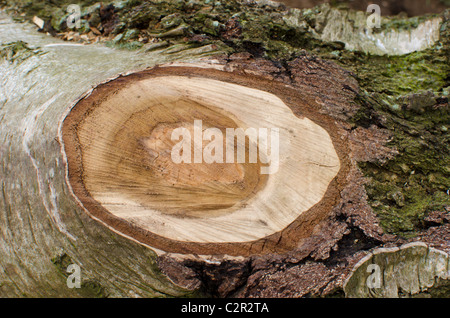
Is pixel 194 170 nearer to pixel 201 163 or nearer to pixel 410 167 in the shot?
pixel 201 163

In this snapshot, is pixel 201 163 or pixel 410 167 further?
pixel 410 167

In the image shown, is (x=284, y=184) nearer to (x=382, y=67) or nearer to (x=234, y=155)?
(x=234, y=155)

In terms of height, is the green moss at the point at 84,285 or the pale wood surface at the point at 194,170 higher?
the pale wood surface at the point at 194,170

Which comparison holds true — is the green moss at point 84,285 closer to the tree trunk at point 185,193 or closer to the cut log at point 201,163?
the tree trunk at point 185,193

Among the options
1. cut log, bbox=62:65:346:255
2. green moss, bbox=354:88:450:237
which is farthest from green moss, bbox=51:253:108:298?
green moss, bbox=354:88:450:237

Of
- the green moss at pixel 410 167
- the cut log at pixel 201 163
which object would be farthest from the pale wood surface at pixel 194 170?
the green moss at pixel 410 167

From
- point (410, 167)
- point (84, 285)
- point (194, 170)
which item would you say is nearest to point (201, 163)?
point (194, 170)

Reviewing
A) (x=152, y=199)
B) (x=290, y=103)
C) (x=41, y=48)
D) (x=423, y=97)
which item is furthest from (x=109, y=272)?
(x=423, y=97)

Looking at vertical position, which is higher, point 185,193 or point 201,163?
point 201,163

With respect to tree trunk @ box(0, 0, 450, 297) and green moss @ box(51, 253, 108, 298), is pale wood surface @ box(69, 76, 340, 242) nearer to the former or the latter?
tree trunk @ box(0, 0, 450, 297)
